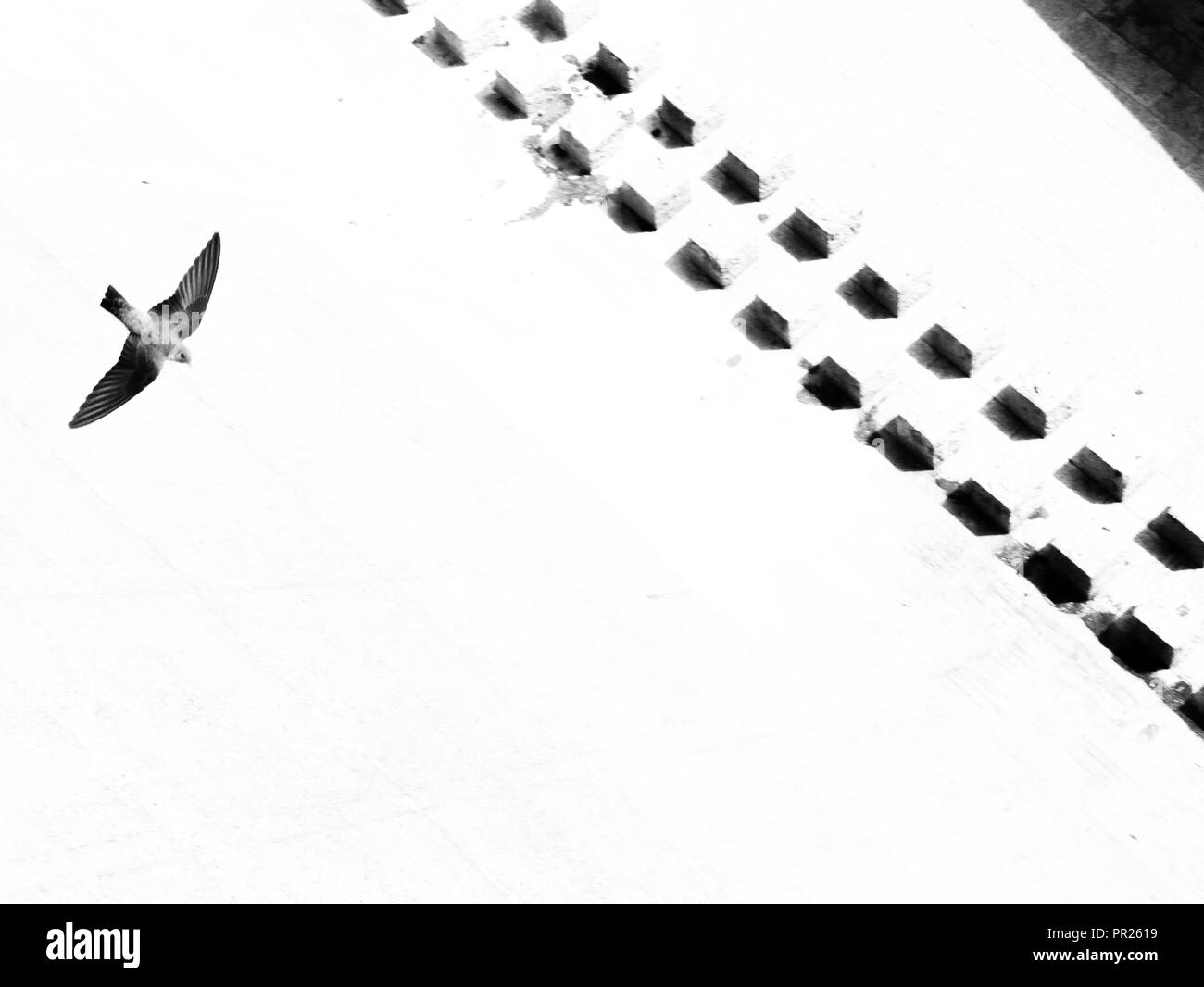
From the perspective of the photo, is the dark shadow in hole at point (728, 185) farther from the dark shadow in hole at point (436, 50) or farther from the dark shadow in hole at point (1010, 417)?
the dark shadow in hole at point (1010, 417)

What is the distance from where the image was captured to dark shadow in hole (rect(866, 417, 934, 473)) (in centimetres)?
1298

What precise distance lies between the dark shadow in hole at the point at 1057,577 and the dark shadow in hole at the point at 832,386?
1676 millimetres

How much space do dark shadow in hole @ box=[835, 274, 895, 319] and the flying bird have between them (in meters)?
5.55

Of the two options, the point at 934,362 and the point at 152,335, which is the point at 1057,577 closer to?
the point at 934,362

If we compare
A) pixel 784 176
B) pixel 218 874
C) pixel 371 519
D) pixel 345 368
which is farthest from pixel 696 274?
pixel 218 874

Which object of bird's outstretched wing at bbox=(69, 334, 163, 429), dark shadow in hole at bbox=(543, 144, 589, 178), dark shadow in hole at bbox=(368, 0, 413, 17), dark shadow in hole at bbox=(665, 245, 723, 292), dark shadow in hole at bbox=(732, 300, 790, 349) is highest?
dark shadow in hole at bbox=(732, 300, 790, 349)

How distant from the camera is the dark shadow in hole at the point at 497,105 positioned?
14.5m

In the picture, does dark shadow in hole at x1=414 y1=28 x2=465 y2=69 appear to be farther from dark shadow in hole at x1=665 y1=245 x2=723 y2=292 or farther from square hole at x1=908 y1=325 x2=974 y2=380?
square hole at x1=908 y1=325 x2=974 y2=380

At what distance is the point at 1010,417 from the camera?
43.7 feet

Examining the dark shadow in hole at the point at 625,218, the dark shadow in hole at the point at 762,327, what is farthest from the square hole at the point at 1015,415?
the dark shadow in hole at the point at 625,218

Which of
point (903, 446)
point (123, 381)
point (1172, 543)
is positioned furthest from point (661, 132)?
point (123, 381)

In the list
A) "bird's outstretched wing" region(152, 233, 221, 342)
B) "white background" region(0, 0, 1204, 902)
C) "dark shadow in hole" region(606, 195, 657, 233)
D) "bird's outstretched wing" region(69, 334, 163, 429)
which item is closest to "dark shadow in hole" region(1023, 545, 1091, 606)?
"white background" region(0, 0, 1204, 902)
